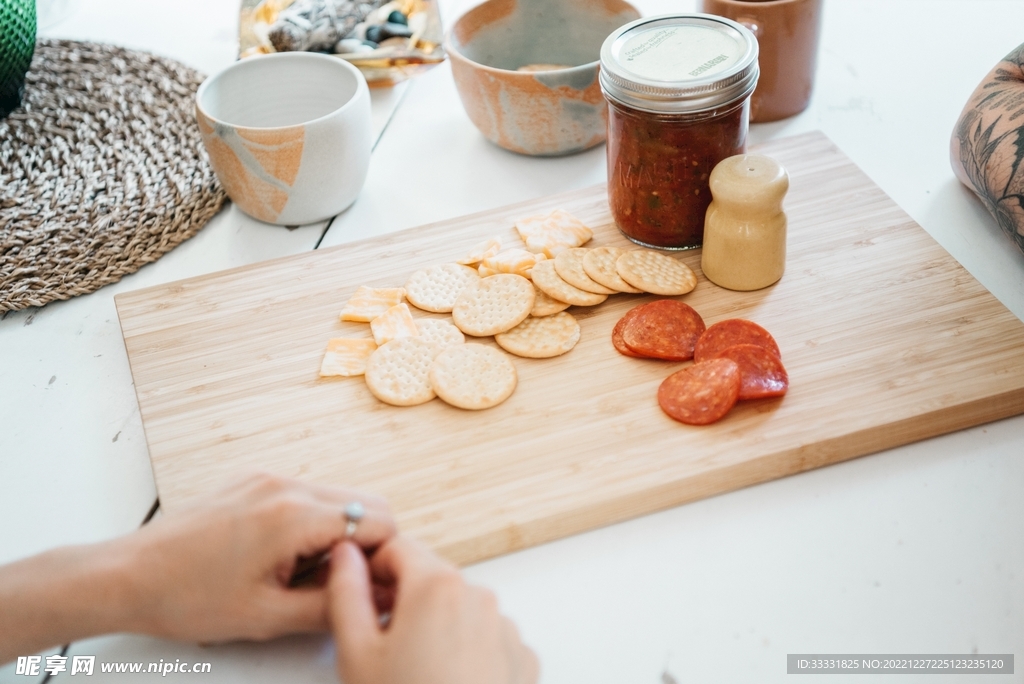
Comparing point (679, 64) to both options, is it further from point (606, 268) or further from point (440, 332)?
point (440, 332)

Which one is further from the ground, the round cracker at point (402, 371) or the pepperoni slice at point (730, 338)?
the pepperoni slice at point (730, 338)

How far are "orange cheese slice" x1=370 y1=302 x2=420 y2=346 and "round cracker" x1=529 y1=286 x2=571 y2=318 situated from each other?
0.14 meters

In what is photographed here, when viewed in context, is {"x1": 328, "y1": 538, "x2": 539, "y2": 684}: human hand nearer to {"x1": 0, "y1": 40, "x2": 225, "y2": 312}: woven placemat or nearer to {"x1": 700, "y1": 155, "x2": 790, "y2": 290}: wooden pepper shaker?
{"x1": 700, "y1": 155, "x2": 790, "y2": 290}: wooden pepper shaker

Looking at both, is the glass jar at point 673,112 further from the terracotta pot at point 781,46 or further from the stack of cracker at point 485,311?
the terracotta pot at point 781,46

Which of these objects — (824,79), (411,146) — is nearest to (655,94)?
(411,146)

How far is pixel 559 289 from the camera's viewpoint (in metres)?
1.06

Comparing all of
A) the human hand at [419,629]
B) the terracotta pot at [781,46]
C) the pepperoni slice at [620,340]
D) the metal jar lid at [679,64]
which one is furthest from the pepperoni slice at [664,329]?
the terracotta pot at [781,46]

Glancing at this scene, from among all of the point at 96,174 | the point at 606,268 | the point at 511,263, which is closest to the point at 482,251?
the point at 511,263

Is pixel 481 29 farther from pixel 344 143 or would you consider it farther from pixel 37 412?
pixel 37 412

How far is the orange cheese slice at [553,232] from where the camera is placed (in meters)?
1.15

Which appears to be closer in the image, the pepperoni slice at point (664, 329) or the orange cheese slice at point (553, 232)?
the pepperoni slice at point (664, 329)

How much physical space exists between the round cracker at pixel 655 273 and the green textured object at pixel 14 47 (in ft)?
3.29

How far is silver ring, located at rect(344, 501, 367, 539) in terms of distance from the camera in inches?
29.1

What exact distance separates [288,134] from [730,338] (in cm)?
62
